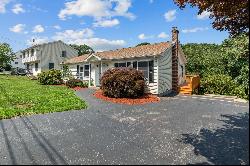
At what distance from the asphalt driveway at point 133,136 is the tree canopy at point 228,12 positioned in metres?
2.34

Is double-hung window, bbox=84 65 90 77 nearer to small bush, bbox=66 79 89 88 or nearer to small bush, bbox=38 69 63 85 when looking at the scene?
small bush, bbox=66 79 89 88

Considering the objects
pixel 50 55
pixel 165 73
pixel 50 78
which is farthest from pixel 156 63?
pixel 50 55

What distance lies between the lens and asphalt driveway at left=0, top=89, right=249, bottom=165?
7.79 metres

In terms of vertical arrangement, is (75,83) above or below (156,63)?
below

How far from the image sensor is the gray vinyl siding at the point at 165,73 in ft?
73.1

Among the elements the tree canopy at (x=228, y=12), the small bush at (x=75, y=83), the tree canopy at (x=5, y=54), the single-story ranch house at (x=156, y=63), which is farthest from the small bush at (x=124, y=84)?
the tree canopy at (x=5, y=54)

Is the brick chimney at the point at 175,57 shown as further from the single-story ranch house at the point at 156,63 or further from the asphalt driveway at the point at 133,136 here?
the asphalt driveway at the point at 133,136

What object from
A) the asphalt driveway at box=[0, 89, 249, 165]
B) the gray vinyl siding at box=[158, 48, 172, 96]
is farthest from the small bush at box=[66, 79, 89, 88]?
the asphalt driveway at box=[0, 89, 249, 165]

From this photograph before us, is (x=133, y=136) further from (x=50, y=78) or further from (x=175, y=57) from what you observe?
(x=50, y=78)

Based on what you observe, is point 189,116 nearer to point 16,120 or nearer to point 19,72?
point 16,120

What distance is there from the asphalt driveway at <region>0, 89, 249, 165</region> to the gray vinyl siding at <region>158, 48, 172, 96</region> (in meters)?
7.48

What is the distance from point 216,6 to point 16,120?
10.1 m

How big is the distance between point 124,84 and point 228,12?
1206 cm

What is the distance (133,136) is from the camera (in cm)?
1009
